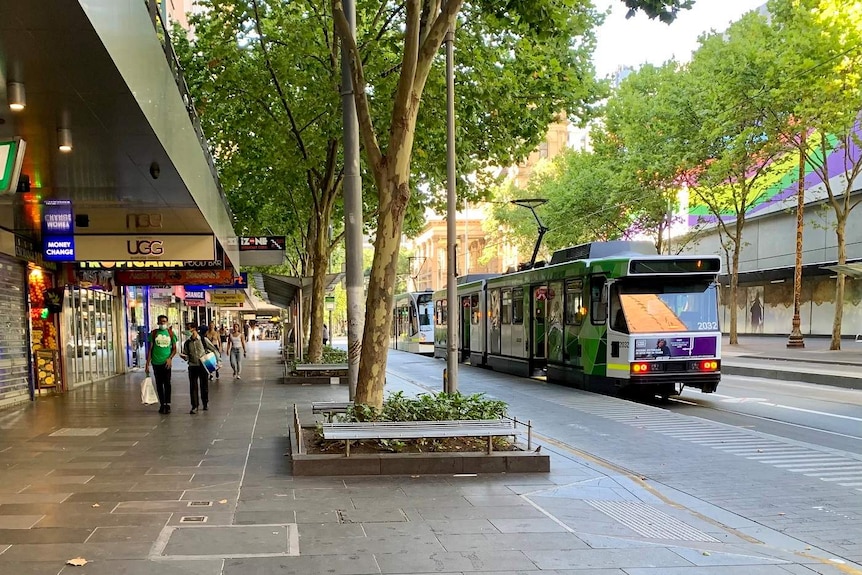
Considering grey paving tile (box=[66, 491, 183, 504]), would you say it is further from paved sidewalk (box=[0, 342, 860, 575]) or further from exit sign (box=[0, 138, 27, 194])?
exit sign (box=[0, 138, 27, 194])

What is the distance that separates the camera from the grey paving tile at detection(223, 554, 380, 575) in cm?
453

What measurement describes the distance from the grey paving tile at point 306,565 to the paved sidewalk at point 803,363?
53.1 feet

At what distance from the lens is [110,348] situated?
21.8 meters

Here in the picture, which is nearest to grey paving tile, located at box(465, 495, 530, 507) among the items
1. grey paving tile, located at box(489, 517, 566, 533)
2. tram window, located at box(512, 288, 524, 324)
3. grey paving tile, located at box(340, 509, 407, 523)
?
grey paving tile, located at box(489, 517, 566, 533)

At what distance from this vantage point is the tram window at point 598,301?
46.8 ft

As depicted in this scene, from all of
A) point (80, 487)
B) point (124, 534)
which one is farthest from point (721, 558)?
point (80, 487)

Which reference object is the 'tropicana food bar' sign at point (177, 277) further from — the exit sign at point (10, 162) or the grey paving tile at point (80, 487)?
the exit sign at point (10, 162)

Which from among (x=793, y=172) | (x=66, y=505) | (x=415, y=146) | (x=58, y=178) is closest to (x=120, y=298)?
(x=415, y=146)

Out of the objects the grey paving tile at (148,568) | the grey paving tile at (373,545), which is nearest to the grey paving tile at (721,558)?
the grey paving tile at (373,545)

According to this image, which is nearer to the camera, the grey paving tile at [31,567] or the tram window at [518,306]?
the grey paving tile at [31,567]

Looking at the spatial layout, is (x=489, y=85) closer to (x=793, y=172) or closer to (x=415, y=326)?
(x=415, y=326)

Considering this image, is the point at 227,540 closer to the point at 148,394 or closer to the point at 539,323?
the point at 148,394

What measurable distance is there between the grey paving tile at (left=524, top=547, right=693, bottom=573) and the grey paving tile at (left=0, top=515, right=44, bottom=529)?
3.95 m

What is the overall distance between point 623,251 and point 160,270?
1282 cm
